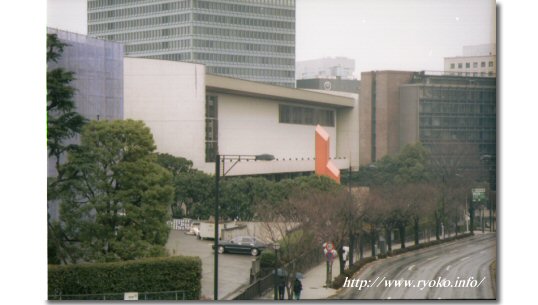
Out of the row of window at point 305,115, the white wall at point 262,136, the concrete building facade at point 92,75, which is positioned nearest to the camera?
the concrete building facade at point 92,75

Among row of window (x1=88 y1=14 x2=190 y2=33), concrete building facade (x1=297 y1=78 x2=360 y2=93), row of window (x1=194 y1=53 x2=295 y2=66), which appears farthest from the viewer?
row of window (x1=194 y1=53 x2=295 y2=66)

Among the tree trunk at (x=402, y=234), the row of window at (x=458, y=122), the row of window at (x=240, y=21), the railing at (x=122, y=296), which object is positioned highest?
the row of window at (x=240, y=21)

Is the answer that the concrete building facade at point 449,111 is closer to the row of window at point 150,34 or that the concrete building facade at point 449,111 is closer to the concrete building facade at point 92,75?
the row of window at point 150,34

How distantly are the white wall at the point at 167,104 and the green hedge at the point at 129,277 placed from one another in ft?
23.8

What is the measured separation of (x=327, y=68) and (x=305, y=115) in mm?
4350

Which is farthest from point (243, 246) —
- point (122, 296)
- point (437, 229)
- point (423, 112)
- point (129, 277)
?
point (423, 112)

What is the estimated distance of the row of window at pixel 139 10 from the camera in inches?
1104

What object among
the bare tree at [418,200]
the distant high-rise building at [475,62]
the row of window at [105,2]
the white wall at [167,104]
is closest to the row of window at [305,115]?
the white wall at [167,104]

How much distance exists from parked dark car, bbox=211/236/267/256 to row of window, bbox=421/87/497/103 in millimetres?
8655

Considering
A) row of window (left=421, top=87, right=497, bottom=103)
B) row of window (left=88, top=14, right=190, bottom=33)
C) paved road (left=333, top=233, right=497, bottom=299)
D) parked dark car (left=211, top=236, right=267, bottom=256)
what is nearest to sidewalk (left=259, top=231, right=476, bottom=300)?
paved road (left=333, top=233, right=497, bottom=299)

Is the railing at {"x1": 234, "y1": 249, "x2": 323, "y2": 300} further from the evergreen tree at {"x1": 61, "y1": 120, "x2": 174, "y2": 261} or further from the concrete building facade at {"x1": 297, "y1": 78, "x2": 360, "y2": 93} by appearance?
the concrete building facade at {"x1": 297, "y1": 78, "x2": 360, "y2": 93}

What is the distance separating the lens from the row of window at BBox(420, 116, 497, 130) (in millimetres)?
24600

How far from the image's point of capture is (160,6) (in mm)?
33188

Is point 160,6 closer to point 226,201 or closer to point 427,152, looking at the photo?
→ point 226,201
